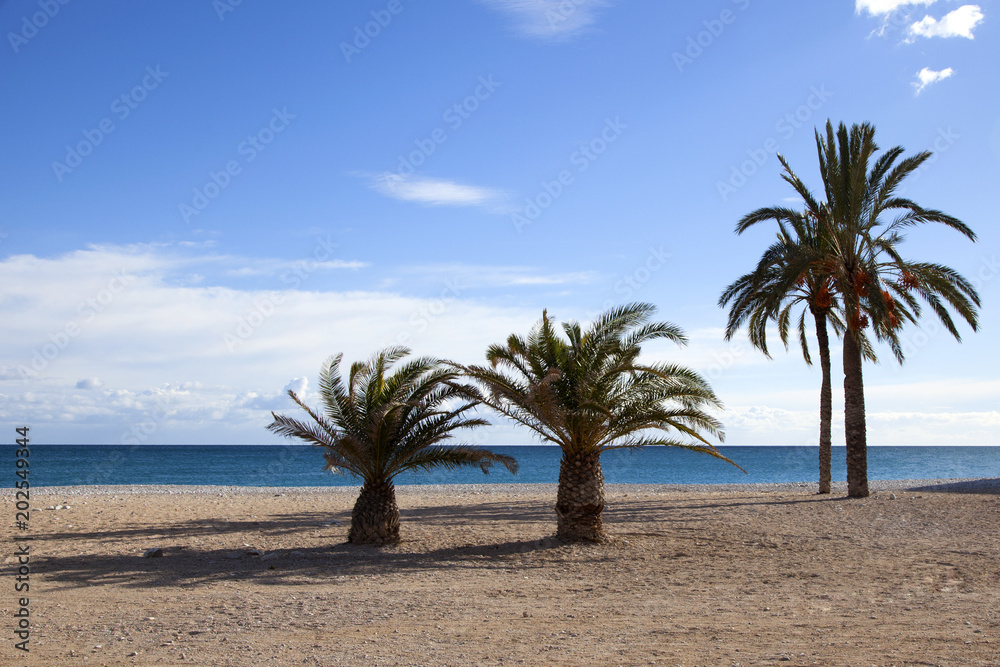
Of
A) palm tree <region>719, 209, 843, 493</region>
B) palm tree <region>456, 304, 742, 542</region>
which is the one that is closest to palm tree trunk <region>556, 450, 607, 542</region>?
palm tree <region>456, 304, 742, 542</region>

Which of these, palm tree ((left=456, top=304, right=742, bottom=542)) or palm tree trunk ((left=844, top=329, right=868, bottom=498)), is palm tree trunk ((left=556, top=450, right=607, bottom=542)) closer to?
palm tree ((left=456, top=304, right=742, bottom=542))

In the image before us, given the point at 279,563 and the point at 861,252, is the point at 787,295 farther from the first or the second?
the point at 279,563

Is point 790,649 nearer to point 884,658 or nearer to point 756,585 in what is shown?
point 884,658

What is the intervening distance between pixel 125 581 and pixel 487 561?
4.96 meters

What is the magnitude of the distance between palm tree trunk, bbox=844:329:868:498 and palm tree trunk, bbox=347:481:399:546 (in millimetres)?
11954

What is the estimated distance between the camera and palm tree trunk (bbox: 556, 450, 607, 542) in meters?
12.1

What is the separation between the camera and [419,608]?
25.7 ft

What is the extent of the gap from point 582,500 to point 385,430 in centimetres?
350

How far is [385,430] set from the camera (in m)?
12.0

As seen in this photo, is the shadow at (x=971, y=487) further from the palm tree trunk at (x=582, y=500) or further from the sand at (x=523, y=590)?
the palm tree trunk at (x=582, y=500)

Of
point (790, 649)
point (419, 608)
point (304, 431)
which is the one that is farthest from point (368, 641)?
point (304, 431)

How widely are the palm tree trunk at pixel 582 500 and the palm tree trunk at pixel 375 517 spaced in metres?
2.87

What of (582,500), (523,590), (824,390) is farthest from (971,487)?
(523,590)

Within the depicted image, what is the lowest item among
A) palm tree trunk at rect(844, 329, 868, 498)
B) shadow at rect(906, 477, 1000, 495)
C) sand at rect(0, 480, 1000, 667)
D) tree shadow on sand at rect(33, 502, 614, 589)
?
tree shadow on sand at rect(33, 502, 614, 589)
